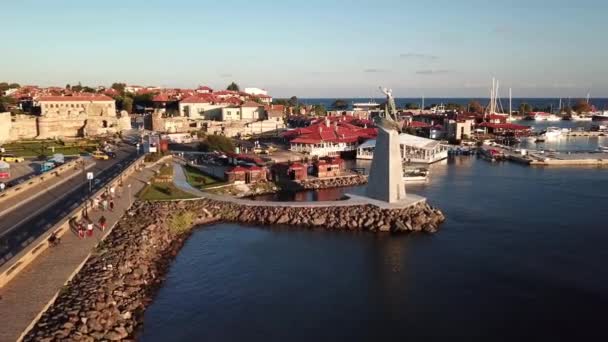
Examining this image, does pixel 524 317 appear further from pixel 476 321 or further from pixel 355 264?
pixel 355 264

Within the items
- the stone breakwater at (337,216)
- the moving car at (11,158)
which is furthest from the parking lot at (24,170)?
the stone breakwater at (337,216)

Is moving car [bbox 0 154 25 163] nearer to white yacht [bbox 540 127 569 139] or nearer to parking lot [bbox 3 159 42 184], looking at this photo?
parking lot [bbox 3 159 42 184]

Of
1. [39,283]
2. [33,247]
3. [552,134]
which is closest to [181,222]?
[33,247]

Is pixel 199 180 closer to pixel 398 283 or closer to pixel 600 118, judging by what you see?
pixel 398 283

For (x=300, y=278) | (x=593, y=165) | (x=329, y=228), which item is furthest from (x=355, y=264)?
(x=593, y=165)

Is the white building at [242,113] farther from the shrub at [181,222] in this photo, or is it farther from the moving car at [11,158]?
the shrub at [181,222]

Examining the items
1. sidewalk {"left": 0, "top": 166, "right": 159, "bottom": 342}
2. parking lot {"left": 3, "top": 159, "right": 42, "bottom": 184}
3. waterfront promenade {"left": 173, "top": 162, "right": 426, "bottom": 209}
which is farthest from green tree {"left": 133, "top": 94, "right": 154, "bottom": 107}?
sidewalk {"left": 0, "top": 166, "right": 159, "bottom": 342}
